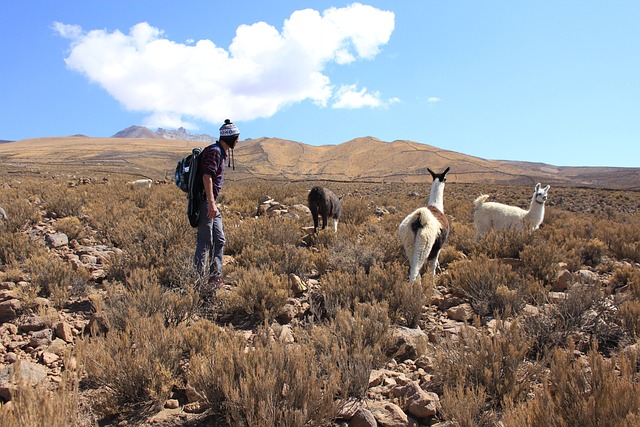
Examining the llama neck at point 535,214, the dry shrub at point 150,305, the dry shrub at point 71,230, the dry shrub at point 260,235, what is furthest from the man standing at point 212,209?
the llama neck at point 535,214

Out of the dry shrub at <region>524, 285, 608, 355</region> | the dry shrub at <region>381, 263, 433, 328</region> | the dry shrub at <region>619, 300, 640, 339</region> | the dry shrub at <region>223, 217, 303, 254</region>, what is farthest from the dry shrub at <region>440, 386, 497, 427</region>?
the dry shrub at <region>223, 217, 303, 254</region>

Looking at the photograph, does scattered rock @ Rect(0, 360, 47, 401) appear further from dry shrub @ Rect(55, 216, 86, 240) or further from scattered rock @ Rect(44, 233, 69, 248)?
dry shrub @ Rect(55, 216, 86, 240)

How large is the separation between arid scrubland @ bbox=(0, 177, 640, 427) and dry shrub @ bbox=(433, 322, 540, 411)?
0.05ft

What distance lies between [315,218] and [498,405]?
6082 mm

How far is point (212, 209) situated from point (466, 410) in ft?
11.0

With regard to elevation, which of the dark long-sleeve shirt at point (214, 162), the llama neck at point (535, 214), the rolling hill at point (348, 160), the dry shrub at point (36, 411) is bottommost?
the dry shrub at point (36, 411)

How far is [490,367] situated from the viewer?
274 cm

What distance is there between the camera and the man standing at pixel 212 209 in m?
4.54

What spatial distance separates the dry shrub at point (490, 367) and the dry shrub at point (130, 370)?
1.94 metres

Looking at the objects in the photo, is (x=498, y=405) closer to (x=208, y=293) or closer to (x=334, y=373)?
(x=334, y=373)

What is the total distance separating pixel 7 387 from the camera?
2.46 meters

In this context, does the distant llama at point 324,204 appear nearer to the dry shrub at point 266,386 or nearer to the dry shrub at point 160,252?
the dry shrub at point 160,252

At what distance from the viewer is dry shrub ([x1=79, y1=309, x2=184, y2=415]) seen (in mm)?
2531

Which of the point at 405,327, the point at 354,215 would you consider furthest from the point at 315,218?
the point at 405,327
